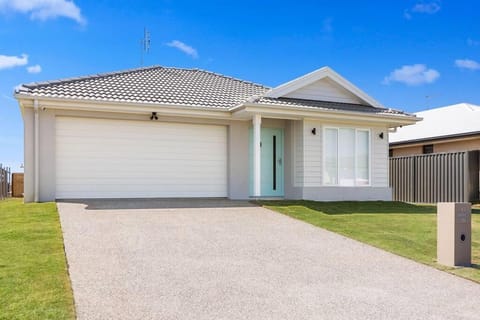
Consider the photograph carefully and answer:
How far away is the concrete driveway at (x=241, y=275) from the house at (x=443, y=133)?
1306cm

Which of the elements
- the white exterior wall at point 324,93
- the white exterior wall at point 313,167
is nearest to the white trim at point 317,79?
the white exterior wall at point 324,93

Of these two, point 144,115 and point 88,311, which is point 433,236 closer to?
point 88,311

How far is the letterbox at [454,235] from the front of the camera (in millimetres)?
6906

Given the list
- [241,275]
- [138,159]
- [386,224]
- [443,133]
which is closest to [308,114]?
[386,224]

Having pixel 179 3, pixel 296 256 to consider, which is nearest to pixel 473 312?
pixel 296 256

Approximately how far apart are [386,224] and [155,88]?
8684 mm

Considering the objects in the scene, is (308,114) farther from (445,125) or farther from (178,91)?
(445,125)

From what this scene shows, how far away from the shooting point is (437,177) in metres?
17.9

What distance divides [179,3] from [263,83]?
489 cm

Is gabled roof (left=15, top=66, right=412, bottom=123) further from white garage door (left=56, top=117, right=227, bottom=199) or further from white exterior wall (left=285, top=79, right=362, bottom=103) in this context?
white garage door (left=56, top=117, right=227, bottom=199)

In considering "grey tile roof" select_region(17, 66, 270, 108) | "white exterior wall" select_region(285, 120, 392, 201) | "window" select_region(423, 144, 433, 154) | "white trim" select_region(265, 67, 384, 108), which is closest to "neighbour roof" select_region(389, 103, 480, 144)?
"window" select_region(423, 144, 433, 154)

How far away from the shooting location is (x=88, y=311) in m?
4.51

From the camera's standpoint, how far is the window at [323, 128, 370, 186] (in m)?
14.8

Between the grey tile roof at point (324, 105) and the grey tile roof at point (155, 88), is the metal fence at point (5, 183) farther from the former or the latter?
the grey tile roof at point (324, 105)
